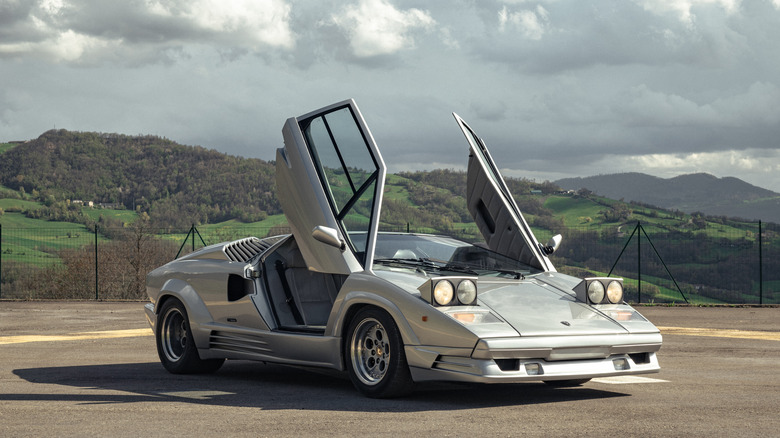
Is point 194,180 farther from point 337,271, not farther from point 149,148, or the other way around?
point 337,271

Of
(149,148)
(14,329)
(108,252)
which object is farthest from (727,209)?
(14,329)

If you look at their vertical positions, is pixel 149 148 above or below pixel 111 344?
above

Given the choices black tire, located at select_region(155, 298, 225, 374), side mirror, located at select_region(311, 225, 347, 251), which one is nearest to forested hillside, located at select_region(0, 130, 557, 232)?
black tire, located at select_region(155, 298, 225, 374)

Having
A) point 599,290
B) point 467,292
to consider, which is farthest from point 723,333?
point 467,292

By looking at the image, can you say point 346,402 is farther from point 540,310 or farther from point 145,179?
point 145,179

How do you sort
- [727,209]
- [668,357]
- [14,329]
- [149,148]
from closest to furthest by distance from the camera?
[668,357]
[14,329]
[149,148]
[727,209]

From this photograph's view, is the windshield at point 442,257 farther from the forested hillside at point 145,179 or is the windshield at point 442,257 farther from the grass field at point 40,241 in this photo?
the forested hillside at point 145,179

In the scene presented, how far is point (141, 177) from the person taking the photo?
9025cm

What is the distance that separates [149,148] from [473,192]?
95762 millimetres

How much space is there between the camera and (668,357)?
11.4m

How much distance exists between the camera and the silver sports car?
6.96 m

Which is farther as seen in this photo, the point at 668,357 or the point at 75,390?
the point at 668,357

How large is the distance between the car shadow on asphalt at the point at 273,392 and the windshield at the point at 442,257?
Answer: 1053 mm

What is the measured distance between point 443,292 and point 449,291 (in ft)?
0.16
